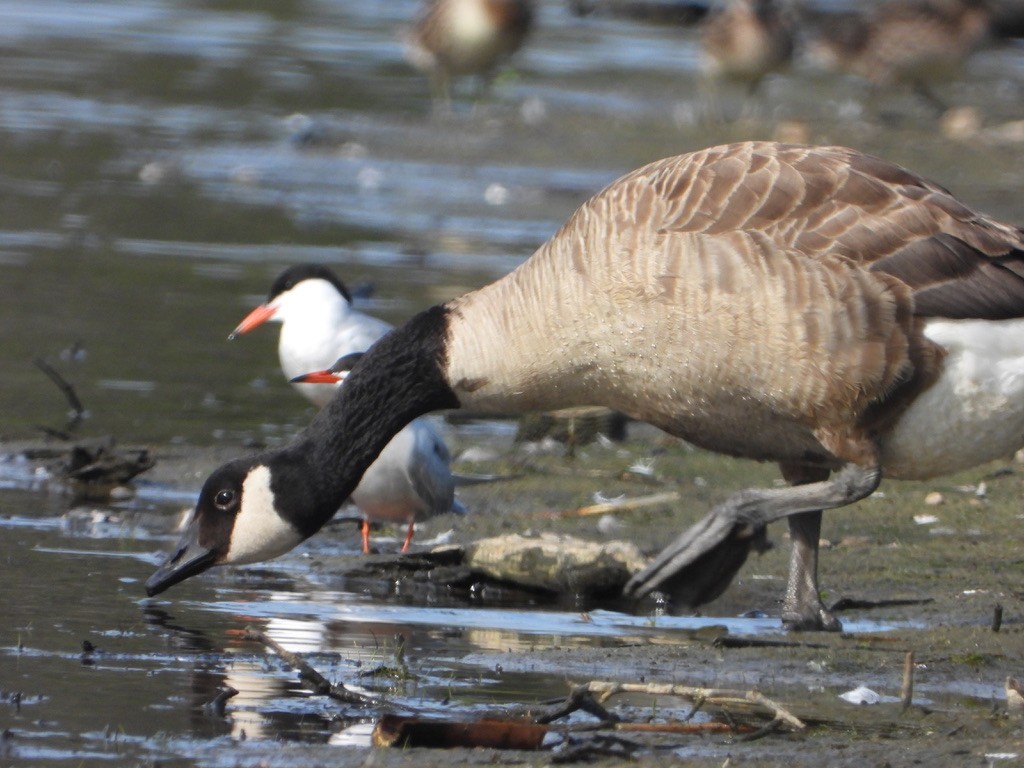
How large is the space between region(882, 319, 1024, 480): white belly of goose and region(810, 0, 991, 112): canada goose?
1418 cm

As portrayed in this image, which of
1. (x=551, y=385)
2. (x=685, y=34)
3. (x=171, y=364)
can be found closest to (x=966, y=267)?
(x=551, y=385)

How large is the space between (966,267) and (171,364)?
16.7ft

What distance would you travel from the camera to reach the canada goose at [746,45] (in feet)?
62.6

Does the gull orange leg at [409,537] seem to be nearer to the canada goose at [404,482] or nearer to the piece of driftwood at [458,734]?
the canada goose at [404,482]

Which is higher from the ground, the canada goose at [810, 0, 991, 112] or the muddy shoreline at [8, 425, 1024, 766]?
the canada goose at [810, 0, 991, 112]

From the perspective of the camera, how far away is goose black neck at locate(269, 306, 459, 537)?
5.60 meters

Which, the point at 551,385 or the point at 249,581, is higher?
the point at 551,385

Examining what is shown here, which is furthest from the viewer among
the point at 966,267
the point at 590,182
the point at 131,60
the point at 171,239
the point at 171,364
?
the point at 131,60

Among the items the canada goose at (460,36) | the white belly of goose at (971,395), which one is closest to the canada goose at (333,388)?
the white belly of goose at (971,395)

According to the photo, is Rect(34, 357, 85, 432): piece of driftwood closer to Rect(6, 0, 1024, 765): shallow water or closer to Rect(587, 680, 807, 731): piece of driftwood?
Rect(6, 0, 1024, 765): shallow water

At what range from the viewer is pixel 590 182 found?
15.3 metres

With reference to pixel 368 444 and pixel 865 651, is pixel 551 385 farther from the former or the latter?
pixel 865 651

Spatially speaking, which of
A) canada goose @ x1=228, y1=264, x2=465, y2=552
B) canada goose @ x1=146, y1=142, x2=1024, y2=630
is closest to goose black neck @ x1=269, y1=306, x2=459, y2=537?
canada goose @ x1=146, y1=142, x2=1024, y2=630

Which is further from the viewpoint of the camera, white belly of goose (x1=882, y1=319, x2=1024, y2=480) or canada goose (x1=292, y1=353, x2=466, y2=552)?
canada goose (x1=292, y1=353, x2=466, y2=552)
